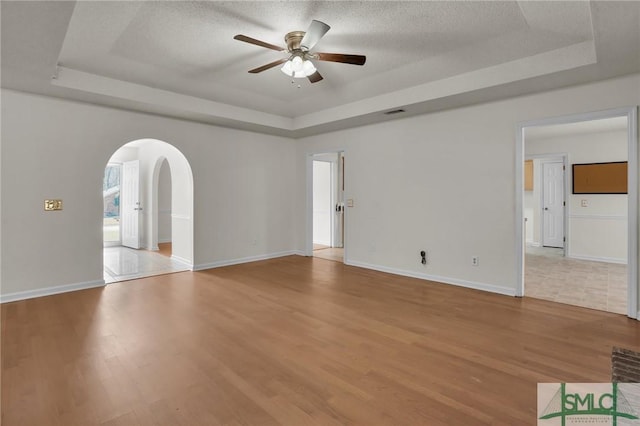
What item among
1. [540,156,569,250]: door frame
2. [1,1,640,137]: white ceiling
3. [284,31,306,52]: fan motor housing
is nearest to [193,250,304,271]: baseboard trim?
[1,1,640,137]: white ceiling

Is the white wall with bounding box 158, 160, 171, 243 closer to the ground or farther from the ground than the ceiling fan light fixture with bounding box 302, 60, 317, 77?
closer to the ground

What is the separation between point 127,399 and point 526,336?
316 centimetres

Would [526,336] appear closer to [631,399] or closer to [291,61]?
[631,399]

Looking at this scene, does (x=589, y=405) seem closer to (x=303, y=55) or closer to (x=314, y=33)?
(x=314, y=33)

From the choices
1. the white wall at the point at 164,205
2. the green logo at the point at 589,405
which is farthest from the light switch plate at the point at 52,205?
the green logo at the point at 589,405

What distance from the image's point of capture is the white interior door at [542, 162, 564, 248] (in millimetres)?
7889

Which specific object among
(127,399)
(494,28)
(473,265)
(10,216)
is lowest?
(127,399)

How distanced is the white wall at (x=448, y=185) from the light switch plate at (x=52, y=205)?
4.28 meters

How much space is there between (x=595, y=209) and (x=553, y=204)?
3.96 ft

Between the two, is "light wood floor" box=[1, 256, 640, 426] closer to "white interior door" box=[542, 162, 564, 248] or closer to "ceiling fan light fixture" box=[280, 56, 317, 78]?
"ceiling fan light fixture" box=[280, 56, 317, 78]

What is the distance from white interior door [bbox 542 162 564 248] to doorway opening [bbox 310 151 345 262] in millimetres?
4905

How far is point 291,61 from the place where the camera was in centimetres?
319

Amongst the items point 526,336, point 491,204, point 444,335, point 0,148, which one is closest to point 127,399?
point 444,335

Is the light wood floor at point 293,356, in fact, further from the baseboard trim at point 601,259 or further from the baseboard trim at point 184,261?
the baseboard trim at point 601,259
